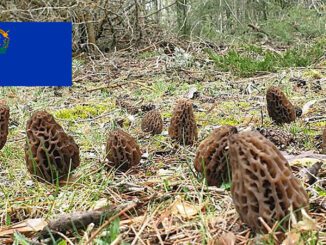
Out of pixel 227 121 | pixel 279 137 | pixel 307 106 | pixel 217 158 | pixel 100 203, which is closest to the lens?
pixel 100 203

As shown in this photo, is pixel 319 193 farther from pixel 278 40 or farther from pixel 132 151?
pixel 278 40

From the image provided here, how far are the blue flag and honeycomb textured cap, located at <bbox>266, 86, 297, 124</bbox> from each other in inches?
130

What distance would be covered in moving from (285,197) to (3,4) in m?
7.78

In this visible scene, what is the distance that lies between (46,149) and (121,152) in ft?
1.40

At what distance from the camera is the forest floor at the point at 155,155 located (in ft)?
6.01

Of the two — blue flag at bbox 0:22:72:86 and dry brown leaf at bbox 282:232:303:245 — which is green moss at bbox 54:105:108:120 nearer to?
blue flag at bbox 0:22:72:86

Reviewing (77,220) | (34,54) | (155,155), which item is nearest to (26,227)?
(77,220)

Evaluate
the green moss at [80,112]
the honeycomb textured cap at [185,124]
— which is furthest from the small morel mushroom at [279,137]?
the green moss at [80,112]

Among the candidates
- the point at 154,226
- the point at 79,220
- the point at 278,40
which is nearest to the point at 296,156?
the point at 154,226

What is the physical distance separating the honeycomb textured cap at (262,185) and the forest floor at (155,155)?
0.30 ft

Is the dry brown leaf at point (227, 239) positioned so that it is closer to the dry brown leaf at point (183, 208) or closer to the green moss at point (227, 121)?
the dry brown leaf at point (183, 208)

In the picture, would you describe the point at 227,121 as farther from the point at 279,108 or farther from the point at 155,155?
the point at 155,155

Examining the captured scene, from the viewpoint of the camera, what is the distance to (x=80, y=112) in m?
4.77

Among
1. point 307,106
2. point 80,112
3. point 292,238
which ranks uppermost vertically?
point 292,238
